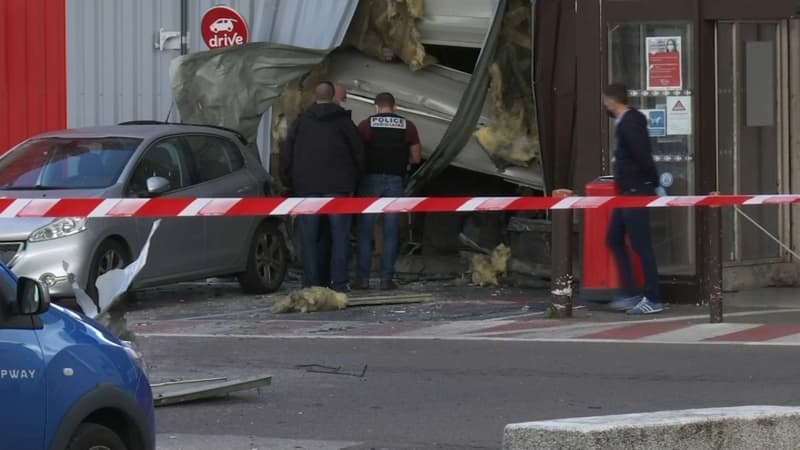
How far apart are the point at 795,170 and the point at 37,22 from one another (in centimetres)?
866

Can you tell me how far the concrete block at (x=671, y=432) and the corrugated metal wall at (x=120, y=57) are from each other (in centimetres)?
1126

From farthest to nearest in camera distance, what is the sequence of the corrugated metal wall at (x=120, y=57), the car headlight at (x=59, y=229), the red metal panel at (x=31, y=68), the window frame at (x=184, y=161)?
the red metal panel at (x=31, y=68), the corrugated metal wall at (x=120, y=57), the window frame at (x=184, y=161), the car headlight at (x=59, y=229)

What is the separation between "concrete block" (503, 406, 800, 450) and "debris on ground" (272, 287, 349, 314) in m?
6.99

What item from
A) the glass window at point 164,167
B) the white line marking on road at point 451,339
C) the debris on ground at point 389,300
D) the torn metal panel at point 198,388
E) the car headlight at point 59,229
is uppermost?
the glass window at point 164,167

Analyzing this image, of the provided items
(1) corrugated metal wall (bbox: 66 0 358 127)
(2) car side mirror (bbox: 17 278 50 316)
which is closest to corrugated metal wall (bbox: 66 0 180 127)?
(1) corrugated metal wall (bbox: 66 0 358 127)

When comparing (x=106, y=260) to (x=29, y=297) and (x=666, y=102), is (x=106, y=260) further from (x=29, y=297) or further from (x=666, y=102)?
(x=29, y=297)

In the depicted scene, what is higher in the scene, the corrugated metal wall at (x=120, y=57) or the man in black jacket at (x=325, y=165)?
the corrugated metal wall at (x=120, y=57)

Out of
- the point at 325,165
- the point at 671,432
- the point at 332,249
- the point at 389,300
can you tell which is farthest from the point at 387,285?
the point at 671,432

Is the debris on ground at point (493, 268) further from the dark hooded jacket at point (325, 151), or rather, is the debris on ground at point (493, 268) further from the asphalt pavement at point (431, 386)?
the asphalt pavement at point (431, 386)

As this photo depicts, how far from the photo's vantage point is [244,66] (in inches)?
628

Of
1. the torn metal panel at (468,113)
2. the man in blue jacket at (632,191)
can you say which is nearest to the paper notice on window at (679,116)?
the man in blue jacket at (632,191)

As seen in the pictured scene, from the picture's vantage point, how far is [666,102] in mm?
13852

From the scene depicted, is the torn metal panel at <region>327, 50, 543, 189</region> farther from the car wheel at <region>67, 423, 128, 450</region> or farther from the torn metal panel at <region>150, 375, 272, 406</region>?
the car wheel at <region>67, 423, 128, 450</region>

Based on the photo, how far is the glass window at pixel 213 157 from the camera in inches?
582
